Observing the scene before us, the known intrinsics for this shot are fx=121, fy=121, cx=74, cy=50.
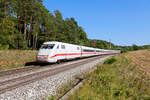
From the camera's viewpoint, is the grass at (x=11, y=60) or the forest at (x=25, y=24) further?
the forest at (x=25, y=24)

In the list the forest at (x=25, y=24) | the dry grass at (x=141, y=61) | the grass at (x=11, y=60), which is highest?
the forest at (x=25, y=24)

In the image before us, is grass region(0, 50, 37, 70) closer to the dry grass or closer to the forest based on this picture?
the forest

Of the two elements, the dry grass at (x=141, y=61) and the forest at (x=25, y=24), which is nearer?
the dry grass at (x=141, y=61)

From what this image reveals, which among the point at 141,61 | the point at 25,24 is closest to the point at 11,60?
the point at 141,61

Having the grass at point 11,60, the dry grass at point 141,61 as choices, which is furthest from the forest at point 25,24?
the dry grass at point 141,61

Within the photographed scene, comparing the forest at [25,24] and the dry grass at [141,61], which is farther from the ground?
the forest at [25,24]

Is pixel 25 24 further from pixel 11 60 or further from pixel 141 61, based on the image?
pixel 141 61

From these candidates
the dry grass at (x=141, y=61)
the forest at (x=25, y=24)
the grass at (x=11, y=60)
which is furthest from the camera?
the forest at (x=25, y=24)

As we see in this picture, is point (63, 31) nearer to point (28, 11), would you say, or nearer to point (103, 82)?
point (28, 11)

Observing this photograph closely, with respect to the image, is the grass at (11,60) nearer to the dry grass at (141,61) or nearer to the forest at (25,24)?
the forest at (25,24)

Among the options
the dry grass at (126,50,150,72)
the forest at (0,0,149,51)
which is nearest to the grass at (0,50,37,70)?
the forest at (0,0,149,51)

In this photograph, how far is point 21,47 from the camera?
3212 cm

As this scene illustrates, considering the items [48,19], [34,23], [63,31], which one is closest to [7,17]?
[34,23]

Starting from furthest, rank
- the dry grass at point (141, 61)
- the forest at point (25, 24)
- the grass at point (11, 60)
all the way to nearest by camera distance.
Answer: the forest at point (25, 24) < the dry grass at point (141, 61) < the grass at point (11, 60)
